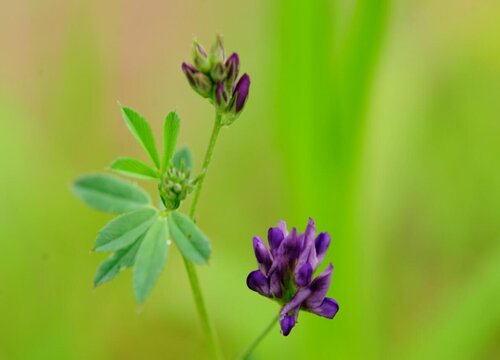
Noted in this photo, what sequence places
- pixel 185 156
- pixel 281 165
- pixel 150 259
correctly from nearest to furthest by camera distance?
pixel 150 259 < pixel 185 156 < pixel 281 165

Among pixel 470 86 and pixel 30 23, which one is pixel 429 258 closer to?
pixel 470 86

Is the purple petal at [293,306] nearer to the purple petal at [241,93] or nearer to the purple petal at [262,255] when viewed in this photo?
the purple petal at [262,255]

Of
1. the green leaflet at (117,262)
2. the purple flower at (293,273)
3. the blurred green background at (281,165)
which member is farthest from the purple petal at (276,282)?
the blurred green background at (281,165)

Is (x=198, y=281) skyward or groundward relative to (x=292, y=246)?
groundward

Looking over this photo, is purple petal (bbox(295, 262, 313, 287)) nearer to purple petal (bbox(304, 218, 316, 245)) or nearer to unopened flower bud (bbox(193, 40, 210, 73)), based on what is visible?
purple petal (bbox(304, 218, 316, 245))

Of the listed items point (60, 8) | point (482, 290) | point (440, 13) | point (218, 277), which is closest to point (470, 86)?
point (440, 13)

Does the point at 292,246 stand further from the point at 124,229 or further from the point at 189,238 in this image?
the point at 124,229

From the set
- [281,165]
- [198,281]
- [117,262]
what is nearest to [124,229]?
[117,262]
